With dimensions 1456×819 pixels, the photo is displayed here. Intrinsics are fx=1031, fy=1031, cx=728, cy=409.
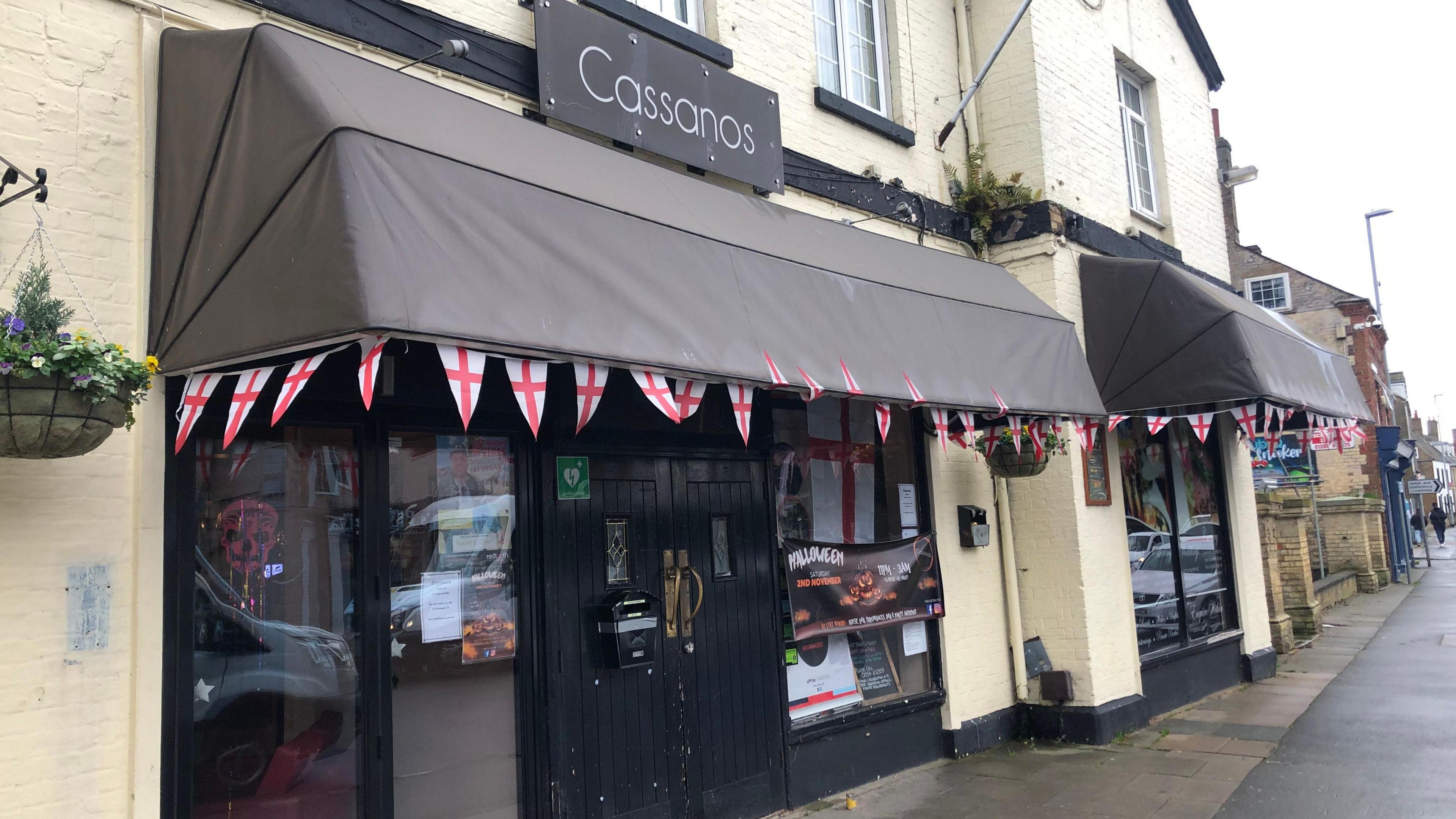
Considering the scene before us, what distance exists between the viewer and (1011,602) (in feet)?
28.0

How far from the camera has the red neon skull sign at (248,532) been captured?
4.37m

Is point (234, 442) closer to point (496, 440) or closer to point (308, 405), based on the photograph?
point (308, 405)

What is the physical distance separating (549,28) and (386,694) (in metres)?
3.55

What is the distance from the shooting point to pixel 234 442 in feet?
14.5

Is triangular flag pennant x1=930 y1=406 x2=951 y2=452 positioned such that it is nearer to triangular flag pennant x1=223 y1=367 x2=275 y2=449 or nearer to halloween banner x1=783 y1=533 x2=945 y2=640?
halloween banner x1=783 y1=533 x2=945 y2=640

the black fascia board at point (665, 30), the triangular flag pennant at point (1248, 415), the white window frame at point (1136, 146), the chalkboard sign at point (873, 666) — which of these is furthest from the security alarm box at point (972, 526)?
the white window frame at point (1136, 146)

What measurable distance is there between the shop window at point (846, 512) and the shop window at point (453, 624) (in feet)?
6.85

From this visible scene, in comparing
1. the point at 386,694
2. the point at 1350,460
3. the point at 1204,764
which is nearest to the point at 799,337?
the point at 386,694

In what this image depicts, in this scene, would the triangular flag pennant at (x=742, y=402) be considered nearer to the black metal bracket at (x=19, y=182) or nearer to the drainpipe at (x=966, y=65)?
the black metal bracket at (x=19, y=182)

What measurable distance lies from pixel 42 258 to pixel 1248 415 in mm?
8982

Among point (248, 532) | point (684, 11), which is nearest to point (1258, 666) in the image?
point (684, 11)

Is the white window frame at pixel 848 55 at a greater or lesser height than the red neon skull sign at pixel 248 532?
greater

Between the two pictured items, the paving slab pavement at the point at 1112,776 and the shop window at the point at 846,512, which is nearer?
the paving slab pavement at the point at 1112,776

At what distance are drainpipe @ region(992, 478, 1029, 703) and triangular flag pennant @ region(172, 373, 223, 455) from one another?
6280 millimetres
